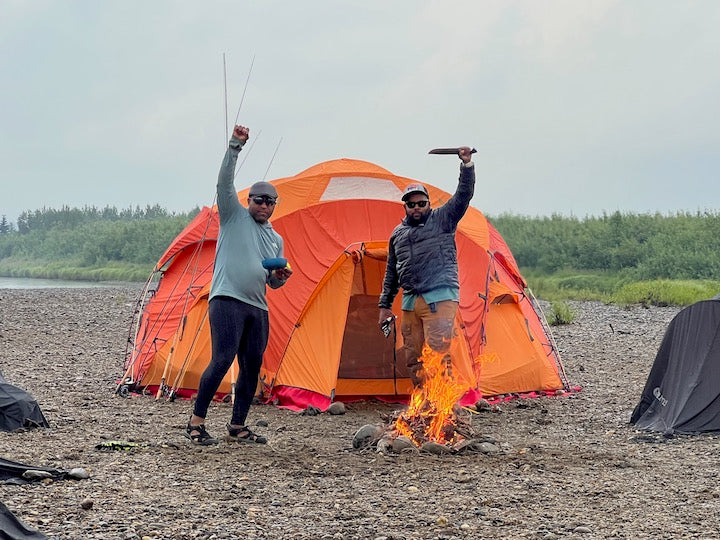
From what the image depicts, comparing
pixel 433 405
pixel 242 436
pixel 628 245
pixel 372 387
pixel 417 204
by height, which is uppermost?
pixel 628 245

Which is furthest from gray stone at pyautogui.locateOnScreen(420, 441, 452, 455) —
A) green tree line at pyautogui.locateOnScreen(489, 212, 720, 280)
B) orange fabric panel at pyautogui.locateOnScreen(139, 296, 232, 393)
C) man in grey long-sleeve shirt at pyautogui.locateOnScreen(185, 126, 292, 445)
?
green tree line at pyautogui.locateOnScreen(489, 212, 720, 280)

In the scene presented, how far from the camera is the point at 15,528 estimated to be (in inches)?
175

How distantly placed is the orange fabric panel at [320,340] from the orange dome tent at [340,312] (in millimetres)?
12

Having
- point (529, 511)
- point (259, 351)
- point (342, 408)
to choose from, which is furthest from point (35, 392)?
point (529, 511)

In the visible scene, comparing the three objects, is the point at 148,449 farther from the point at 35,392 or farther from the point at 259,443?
the point at 35,392

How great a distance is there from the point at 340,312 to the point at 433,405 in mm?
2364

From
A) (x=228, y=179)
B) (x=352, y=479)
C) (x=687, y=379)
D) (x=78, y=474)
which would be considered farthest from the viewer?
(x=687, y=379)

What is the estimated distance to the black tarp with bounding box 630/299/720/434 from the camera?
323 inches

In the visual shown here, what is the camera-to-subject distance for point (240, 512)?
5488 mm

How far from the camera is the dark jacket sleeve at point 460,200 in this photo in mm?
7398

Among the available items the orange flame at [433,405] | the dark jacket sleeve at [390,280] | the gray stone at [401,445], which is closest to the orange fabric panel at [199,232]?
the dark jacket sleeve at [390,280]

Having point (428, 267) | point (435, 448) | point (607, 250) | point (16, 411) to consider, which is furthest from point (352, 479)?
point (607, 250)

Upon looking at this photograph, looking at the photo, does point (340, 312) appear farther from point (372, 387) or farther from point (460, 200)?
point (460, 200)

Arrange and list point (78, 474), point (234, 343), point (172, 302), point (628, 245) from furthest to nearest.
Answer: point (628, 245), point (172, 302), point (234, 343), point (78, 474)
